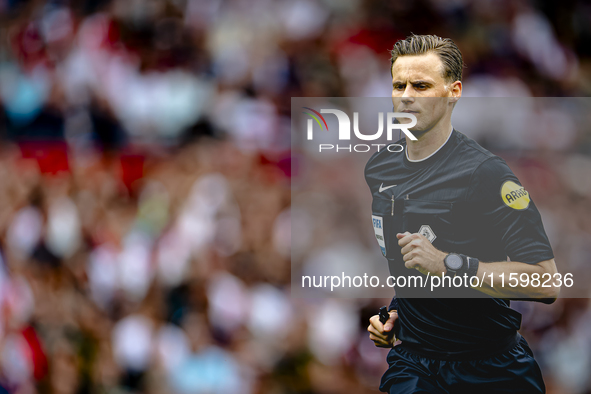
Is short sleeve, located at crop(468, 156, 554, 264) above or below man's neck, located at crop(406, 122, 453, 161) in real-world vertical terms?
below

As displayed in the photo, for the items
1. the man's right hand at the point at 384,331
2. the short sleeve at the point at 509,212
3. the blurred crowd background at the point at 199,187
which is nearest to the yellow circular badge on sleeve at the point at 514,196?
the short sleeve at the point at 509,212

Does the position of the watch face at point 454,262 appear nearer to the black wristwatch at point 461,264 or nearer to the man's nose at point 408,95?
the black wristwatch at point 461,264

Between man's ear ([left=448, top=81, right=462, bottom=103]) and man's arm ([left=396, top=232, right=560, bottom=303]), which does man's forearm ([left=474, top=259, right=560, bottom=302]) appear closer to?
man's arm ([left=396, top=232, right=560, bottom=303])

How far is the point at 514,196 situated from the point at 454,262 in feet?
0.18

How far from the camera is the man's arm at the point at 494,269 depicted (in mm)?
301

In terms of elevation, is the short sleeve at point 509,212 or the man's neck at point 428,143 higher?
the man's neck at point 428,143

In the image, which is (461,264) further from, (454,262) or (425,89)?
(425,89)

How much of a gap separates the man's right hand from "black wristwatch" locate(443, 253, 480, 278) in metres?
0.06

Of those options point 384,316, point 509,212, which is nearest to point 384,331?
point 384,316

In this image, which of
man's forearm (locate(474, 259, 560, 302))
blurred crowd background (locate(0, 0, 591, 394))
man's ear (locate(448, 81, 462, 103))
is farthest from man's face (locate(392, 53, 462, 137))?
blurred crowd background (locate(0, 0, 591, 394))

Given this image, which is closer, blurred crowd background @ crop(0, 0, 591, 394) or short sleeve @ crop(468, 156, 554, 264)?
short sleeve @ crop(468, 156, 554, 264)

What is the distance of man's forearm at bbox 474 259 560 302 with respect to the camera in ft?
0.99

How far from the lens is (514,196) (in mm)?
301

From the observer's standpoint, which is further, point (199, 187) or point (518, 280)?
point (199, 187)
